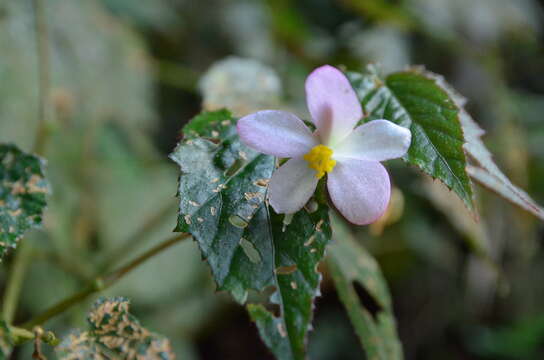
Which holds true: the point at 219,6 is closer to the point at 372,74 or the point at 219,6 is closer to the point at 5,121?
the point at 5,121

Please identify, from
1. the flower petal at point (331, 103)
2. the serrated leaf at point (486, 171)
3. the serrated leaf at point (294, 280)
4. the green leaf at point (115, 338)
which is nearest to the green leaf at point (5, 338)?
the green leaf at point (115, 338)

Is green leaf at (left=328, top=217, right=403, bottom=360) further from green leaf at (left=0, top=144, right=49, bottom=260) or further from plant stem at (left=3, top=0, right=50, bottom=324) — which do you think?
plant stem at (left=3, top=0, right=50, bottom=324)

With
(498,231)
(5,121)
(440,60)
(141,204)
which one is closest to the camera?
(5,121)

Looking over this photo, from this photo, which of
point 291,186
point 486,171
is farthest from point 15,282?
point 486,171

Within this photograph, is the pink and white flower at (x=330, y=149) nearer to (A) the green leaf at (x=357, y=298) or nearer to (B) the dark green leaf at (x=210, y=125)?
A: (B) the dark green leaf at (x=210, y=125)

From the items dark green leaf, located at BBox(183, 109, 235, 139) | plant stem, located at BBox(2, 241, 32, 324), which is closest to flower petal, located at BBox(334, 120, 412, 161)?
dark green leaf, located at BBox(183, 109, 235, 139)

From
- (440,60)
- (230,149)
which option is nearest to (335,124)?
(230,149)
